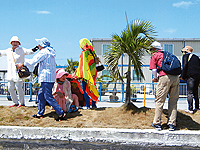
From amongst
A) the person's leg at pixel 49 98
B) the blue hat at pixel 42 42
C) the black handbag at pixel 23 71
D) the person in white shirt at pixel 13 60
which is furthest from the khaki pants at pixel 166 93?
the person in white shirt at pixel 13 60

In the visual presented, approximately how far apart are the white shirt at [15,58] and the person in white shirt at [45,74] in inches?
36.6

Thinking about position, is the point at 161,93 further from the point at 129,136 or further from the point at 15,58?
the point at 15,58

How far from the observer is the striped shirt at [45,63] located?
4609 mm

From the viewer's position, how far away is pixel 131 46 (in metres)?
4.82

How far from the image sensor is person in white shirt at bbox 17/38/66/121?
4609 millimetres

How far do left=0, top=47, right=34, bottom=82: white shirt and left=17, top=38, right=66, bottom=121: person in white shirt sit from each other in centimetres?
93

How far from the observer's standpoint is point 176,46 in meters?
25.4

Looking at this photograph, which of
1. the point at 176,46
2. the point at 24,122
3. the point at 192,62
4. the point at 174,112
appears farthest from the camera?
the point at 176,46

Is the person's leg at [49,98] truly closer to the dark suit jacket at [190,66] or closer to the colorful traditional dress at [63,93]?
the colorful traditional dress at [63,93]

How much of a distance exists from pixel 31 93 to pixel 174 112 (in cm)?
920

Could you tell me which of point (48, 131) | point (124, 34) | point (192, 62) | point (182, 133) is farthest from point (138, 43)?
point (48, 131)

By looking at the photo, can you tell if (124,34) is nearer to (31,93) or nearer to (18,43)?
(18,43)

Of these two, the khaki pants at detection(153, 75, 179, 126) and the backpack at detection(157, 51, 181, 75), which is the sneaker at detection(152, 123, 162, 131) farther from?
the backpack at detection(157, 51, 181, 75)

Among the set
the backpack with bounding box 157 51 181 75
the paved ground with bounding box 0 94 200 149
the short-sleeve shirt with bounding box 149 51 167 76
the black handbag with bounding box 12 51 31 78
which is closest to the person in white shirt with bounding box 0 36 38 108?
the black handbag with bounding box 12 51 31 78
